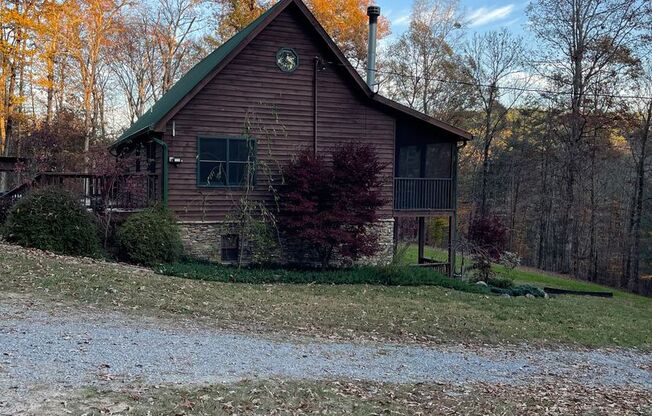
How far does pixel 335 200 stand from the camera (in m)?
15.0

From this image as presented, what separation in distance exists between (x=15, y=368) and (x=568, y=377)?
684 centimetres

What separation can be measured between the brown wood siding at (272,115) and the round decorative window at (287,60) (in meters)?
0.13

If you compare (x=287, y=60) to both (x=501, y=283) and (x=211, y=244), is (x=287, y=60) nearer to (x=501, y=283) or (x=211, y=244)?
(x=211, y=244)

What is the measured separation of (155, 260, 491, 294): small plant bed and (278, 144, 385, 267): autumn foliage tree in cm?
85

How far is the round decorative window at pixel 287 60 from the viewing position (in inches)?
640

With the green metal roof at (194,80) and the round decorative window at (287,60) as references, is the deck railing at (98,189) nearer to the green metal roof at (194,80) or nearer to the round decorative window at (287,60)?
the green metal roof at (194,80)

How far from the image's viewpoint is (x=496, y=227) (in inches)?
712

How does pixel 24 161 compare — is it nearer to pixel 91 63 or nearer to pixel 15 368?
pixel 15 368

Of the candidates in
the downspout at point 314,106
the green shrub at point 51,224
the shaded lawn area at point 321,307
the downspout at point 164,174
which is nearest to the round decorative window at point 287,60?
the downspout at point 314,106

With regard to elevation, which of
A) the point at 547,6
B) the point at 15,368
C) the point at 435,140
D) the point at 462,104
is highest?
the point at 547,6

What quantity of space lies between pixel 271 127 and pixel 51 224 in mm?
6415

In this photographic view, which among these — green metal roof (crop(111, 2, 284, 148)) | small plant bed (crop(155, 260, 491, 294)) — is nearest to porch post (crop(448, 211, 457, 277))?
small plant bed (crop(155, 260, 491, 294))

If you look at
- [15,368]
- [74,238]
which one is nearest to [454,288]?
[74,238]

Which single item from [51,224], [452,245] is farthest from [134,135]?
[452,245]
